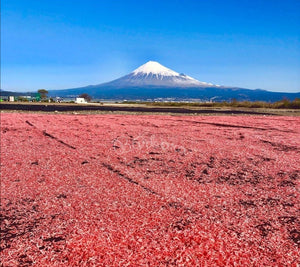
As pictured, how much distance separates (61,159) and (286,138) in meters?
8.94

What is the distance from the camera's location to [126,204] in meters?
4.61

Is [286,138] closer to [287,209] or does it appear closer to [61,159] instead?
[287,209]

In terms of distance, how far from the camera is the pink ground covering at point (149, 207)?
10.2 feet

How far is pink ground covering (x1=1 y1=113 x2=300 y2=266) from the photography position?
3100 mm

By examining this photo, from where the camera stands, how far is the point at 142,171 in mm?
6641

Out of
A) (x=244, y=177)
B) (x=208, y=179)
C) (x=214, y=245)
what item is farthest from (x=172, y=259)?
(x=244, y=177)

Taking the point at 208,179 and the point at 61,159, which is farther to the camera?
the point at 61,159

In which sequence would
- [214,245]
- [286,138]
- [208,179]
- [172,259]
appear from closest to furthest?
[172,259]
[214,245]
[208,179]
[286,138]

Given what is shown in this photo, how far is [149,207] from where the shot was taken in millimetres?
4434

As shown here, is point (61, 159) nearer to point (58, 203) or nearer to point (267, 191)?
point (58, 203)

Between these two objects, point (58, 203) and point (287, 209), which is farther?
point (58, 203)

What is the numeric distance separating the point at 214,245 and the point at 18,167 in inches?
219

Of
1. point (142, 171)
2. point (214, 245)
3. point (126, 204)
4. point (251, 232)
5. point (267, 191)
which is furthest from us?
point (142, 171)

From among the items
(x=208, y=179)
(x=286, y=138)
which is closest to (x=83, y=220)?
(x=208, y=179)
